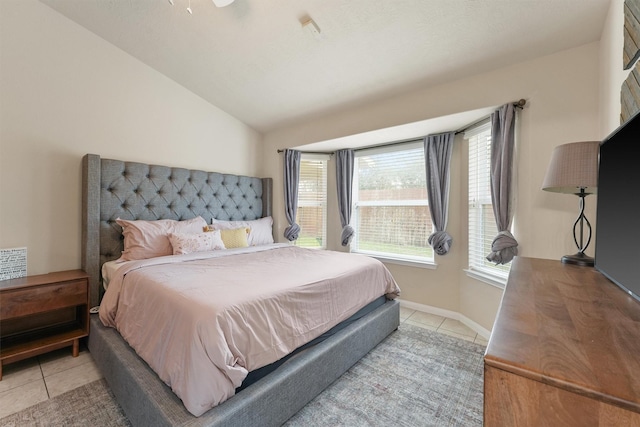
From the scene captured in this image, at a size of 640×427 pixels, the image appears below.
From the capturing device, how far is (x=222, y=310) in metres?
1.23

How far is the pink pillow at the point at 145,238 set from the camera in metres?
2.41

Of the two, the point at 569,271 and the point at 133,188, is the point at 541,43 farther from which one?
the point at 133,188

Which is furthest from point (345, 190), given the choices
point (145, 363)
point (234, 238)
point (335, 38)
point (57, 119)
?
point (57, 119)

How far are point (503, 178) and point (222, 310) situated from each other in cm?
232

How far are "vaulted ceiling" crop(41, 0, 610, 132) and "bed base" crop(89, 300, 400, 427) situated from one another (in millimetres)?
2245

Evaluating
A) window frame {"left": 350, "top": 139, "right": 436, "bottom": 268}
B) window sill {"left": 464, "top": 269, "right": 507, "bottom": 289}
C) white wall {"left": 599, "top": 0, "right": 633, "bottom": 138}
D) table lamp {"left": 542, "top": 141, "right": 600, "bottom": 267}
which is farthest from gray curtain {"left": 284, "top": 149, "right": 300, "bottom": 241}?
white wall {"left": 599, "top": 0, "right": 633, "bottom": 138}

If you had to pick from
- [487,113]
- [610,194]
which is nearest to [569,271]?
[610,194]

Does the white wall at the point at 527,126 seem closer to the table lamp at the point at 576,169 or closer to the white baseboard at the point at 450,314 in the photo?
the white baseboard at the point at 450,314

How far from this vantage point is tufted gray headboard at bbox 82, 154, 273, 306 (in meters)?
2.36

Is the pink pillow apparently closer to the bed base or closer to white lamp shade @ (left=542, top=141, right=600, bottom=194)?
the bed base

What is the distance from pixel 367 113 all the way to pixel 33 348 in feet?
11.6

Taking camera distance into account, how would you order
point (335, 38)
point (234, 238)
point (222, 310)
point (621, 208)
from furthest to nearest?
point (234, 238) < point (335, 38) < point (222, 310) < point (621, 208)

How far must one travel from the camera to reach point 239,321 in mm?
1265

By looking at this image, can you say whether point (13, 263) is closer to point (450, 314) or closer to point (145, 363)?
point (145, 363)
